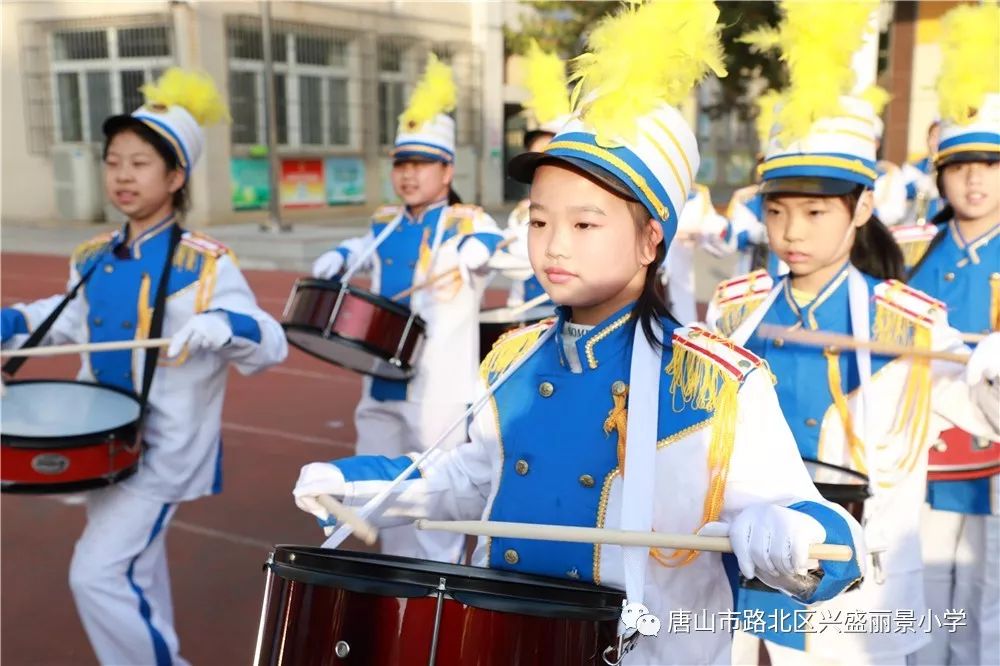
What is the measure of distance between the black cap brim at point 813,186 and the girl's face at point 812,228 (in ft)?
0.07

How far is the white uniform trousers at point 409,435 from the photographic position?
407 cm

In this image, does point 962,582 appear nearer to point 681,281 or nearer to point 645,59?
point 645,59

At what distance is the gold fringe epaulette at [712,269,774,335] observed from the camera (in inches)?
113

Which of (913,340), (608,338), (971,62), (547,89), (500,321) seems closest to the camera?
(608,338)

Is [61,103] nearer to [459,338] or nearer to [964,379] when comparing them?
[459,338]

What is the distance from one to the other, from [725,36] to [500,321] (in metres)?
11.2

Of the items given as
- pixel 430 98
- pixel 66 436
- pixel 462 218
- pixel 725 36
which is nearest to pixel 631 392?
pixel 66 436

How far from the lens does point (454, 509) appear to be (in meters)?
2.03

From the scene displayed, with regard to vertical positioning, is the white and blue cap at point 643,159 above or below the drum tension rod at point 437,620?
above

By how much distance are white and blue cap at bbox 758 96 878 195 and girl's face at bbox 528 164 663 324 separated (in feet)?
3.59

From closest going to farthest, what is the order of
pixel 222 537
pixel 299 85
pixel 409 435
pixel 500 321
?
pixel 409 435
pixel 222 537
pixel 500 321
pixel 299 85

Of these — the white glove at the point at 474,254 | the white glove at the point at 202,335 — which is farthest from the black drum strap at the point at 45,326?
the white glove at the point at 474,254

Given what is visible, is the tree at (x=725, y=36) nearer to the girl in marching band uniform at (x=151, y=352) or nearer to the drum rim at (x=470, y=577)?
the girl in marching band uniform at (x=151, y=352)

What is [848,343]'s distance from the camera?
2.53 m
